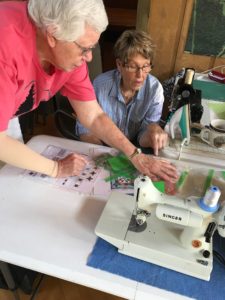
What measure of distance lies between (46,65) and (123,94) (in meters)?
0.74

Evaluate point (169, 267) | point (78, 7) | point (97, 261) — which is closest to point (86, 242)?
point (97, 261)

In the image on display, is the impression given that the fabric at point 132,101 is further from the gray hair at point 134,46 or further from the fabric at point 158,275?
the fabric at point 158,275

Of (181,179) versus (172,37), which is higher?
(172,37)

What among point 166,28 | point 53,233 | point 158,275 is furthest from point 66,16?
point 166,28

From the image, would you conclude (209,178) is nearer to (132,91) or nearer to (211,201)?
(211,201)

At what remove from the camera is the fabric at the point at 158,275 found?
2.53 feet

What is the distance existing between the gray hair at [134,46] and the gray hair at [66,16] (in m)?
0.67

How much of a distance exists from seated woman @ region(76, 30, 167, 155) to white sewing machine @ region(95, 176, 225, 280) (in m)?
0.65

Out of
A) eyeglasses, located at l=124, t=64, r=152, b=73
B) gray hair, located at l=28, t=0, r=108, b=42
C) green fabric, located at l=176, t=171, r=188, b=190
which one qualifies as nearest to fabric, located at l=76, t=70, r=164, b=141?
eyeglasses, located at l=124, t=64, r=152, b=73

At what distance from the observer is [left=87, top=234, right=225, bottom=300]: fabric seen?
0.77 meters

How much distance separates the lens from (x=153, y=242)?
834mm

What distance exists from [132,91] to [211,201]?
1065 mm

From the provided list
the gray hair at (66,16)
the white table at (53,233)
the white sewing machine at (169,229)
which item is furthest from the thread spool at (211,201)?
the gray hair at (66,16)

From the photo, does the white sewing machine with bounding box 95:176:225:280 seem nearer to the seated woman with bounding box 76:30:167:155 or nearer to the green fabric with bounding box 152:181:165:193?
the green fabric with bounding box 152:181:165:193
